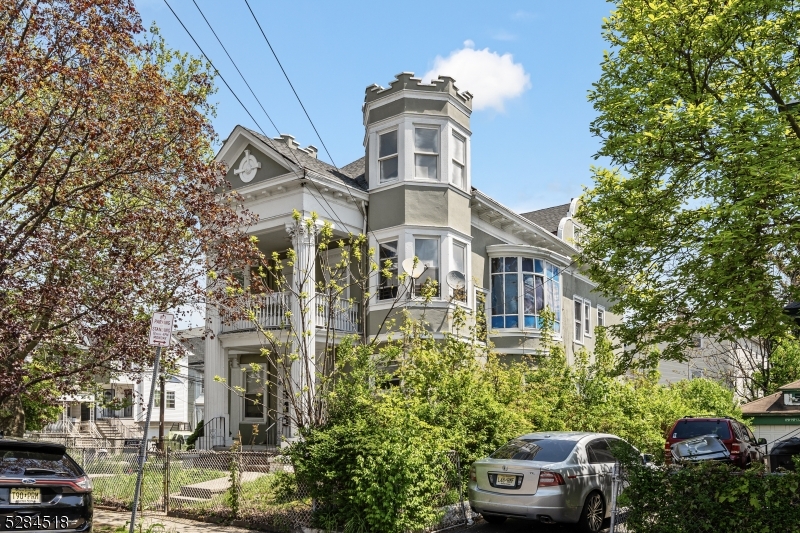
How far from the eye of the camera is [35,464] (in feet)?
26.1

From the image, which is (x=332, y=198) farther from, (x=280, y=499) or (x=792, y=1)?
(x=792, y=1)

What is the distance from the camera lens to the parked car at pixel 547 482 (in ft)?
34.8

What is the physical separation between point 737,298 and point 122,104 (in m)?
9.47

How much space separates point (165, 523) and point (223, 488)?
1759 millimetres

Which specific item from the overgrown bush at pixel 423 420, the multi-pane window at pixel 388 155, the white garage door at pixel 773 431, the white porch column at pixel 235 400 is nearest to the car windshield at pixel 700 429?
the overgrown bush at pixel 423 420

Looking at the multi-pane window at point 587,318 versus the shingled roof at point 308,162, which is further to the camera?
the multi-pane window at point 587,318

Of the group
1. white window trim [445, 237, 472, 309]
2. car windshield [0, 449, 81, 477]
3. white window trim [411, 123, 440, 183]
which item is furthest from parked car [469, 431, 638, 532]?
white window trim [411, 123, 440, 183]

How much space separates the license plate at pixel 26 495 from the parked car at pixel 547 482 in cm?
613

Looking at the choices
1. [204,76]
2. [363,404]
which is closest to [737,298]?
[363,404]

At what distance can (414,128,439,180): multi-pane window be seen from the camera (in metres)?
21.2

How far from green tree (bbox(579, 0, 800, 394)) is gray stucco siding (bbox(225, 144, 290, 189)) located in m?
10.2

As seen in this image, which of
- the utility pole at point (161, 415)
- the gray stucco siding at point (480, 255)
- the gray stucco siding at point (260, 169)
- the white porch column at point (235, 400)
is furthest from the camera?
the utility pole at point (161, 415)

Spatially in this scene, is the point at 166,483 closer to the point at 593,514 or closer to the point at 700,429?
the point at 593,514

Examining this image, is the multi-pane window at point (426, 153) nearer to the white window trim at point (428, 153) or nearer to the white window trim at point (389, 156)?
the white window trim at point (428, 153)
